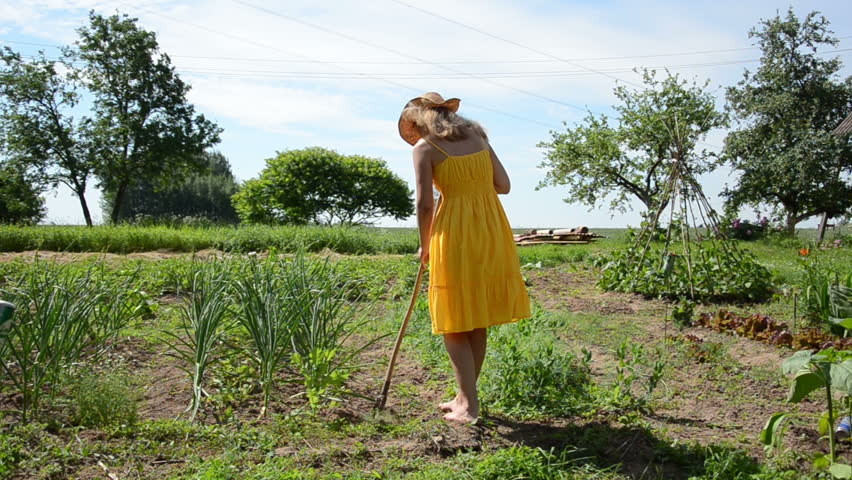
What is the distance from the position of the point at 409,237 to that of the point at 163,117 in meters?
17.4

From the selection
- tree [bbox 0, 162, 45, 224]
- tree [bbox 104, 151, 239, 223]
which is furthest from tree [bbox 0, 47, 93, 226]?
tree [bbox 104, 151, 239, 223]

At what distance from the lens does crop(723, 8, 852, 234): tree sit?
19.8 metres

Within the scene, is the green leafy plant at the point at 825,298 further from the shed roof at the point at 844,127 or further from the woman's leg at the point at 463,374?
the shed roof at the point at 844,127

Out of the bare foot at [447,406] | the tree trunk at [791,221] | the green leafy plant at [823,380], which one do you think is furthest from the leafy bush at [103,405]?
the tree trunk at [791,221]

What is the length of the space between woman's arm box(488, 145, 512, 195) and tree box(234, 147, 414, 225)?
19.2 metres

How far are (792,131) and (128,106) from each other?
24690 mm

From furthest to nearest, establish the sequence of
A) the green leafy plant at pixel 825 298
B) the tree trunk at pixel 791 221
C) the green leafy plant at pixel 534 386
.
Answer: the tree trunk at pixel 791 221 < the green leafy plant at pixel 825 298 < the green leafy plant at pixel 534 386

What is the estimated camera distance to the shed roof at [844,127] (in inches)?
754

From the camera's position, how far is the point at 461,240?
3227mm

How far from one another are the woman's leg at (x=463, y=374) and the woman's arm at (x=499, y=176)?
0.80m

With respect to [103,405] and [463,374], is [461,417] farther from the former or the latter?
[103,405]

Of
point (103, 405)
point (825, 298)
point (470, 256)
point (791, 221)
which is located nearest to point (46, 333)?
point (103, 405)

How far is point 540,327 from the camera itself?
183 inches

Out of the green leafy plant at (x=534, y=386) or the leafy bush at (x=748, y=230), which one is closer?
the green leafy plant at (x=534, y=386)
